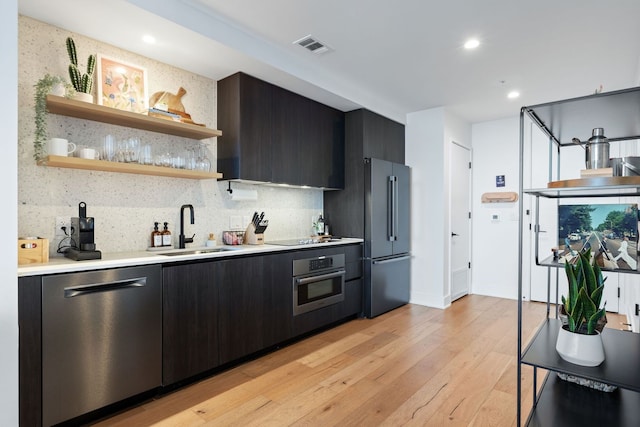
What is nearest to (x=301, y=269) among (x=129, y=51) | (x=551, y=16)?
(x=129, y=51)

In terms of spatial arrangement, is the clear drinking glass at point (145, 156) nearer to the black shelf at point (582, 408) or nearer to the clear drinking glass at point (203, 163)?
the clear drinking glass at point (203, 163)

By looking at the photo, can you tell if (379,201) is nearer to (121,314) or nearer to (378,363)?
(378,363)

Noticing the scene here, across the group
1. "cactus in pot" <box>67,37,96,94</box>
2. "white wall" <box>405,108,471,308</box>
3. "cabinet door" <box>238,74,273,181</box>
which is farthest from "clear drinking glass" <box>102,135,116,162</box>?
"white wall" <box>405,108,471,308</box>

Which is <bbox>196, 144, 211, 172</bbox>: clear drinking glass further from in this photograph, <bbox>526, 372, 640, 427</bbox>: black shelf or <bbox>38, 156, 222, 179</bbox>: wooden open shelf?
<bbox>526, 372, 640, 427</bbox>: black shelf

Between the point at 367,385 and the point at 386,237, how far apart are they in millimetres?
2030

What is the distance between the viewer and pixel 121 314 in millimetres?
2041

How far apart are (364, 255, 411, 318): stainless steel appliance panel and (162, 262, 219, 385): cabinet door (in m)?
1.95

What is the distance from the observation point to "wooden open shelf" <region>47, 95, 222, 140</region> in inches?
84.1

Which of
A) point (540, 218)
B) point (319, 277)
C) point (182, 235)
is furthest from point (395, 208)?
point (182, 235)

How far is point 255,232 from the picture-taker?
10.9 ft

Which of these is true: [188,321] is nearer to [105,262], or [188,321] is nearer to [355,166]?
[105,262]

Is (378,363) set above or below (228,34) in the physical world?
below

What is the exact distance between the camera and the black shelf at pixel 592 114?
140 centimetres

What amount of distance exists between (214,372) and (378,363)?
1.27 metres
